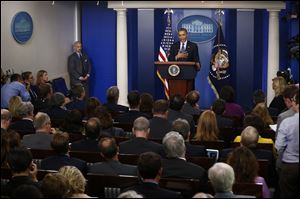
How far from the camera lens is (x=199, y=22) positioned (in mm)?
13570

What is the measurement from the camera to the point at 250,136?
556cm

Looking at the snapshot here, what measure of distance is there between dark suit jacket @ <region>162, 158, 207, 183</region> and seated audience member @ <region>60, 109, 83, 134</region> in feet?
6.72

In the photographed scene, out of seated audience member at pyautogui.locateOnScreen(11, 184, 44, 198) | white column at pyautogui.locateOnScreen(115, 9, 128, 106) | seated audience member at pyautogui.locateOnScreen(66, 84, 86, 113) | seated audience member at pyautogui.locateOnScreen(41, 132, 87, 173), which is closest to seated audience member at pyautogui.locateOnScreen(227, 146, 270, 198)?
seated audience member at pyautogui.locateOnScreen(41, 132, 87, 173)

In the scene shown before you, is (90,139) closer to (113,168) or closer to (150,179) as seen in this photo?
(113,168)

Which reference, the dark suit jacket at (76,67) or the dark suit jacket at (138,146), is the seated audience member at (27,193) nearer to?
the dark suit jacket at (138,146)

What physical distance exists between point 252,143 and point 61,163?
5.75ft

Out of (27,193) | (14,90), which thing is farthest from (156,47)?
(27,193)

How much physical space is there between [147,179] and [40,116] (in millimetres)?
2331

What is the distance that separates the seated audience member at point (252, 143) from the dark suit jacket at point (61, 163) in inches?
54.8

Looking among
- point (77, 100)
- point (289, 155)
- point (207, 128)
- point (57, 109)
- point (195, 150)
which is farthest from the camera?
point (77, 100)

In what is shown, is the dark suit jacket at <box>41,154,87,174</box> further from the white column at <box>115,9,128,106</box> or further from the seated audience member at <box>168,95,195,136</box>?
the white column at <box>115,9,128,106</box>

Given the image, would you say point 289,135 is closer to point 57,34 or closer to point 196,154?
point 196,154

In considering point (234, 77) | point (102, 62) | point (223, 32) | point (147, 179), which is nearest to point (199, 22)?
point (223, 32)

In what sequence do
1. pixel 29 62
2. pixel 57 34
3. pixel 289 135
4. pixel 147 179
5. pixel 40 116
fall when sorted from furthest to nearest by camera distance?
1. pixel 57 34
2. pixel 29 62
3. pixel 40 116
4. pixel 289 135
5. pixel 147 179
